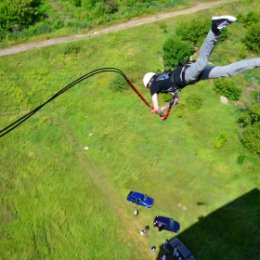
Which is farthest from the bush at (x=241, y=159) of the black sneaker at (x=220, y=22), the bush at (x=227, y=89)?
the black sneaker at (x=220, y=22)

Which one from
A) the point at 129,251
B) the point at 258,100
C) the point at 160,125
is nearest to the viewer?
the point at 129,251

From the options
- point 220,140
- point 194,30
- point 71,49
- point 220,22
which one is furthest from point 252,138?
point 220,22

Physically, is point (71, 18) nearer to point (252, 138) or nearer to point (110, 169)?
point (110, 169)

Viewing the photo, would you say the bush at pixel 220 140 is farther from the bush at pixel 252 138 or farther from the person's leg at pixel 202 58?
the person's leg at pixel 202 58

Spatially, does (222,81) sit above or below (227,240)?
above

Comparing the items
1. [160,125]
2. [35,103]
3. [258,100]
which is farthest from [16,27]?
[258,100]

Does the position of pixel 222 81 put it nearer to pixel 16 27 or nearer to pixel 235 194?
pixel 235 194
